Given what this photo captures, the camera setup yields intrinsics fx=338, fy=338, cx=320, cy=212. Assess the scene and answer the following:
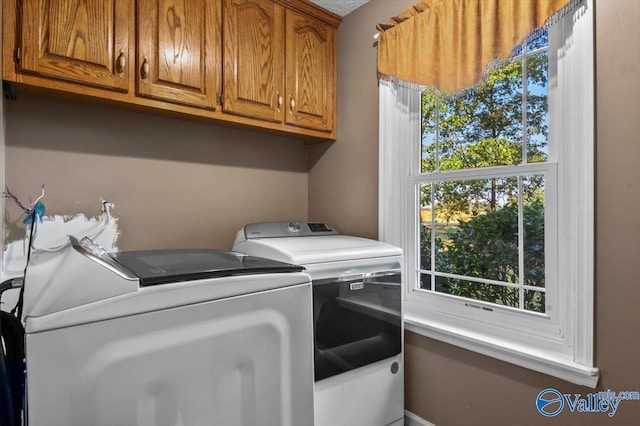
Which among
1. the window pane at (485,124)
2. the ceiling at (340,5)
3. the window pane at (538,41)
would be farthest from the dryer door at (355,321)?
the ceiling at (340,5)

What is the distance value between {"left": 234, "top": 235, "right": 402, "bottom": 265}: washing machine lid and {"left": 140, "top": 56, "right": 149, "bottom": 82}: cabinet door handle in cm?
92

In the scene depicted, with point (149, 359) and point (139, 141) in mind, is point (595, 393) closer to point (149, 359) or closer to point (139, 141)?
point (149, 359)

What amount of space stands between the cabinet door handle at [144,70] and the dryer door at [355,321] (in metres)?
1.23

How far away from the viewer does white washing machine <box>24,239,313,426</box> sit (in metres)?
0.71

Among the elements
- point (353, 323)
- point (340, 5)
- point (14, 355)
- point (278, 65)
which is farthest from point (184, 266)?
point (340, 5)

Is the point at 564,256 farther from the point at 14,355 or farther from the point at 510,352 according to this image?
the point at 14,355

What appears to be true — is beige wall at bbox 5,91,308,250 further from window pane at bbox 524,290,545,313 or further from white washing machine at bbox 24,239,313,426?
window pane at bbox 524,290,545,313

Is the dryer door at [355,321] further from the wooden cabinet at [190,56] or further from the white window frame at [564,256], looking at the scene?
the wooden cabinet at [190,56]

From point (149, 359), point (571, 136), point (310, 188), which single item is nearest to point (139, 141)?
point (310, 188)

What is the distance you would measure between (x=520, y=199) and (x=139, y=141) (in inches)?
78.1

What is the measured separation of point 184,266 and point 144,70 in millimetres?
1089

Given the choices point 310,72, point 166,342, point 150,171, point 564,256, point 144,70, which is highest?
point 310,72

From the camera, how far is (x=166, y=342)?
812 millimetres

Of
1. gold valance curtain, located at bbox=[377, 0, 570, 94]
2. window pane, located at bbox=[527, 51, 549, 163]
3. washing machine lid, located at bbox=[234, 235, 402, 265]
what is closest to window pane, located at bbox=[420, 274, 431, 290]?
washing machine lid, located at bbox=[234, 235, 402, 265]
